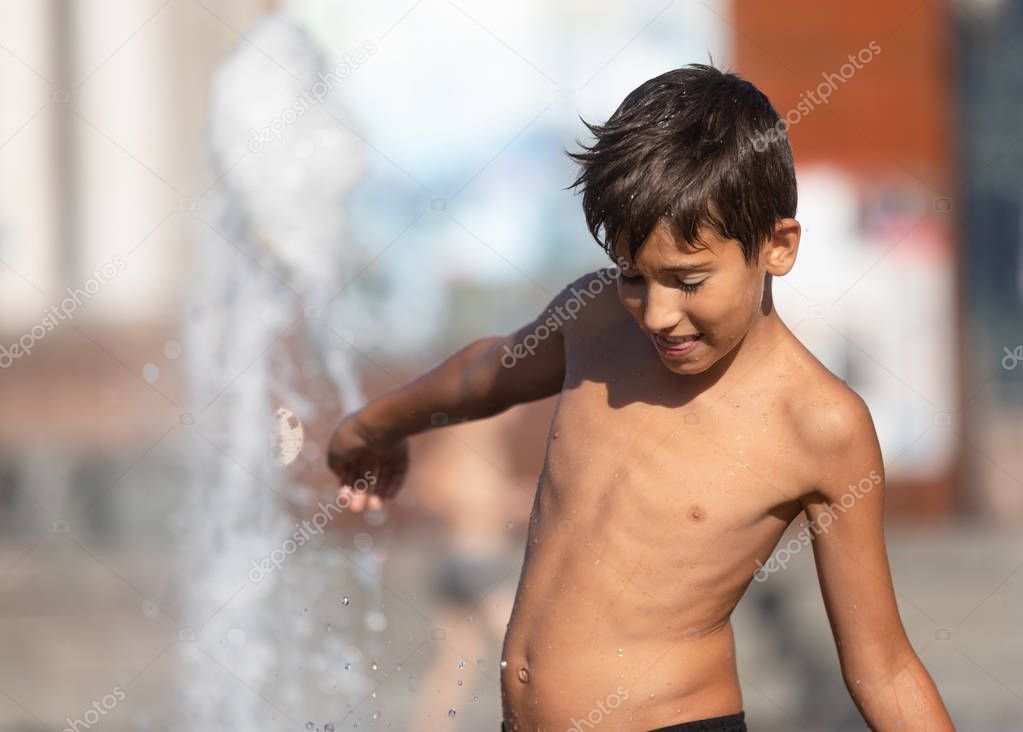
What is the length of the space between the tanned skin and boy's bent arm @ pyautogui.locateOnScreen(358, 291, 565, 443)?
4.3 inches

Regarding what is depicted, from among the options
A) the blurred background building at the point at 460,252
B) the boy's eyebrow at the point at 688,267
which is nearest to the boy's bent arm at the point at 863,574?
the boy's eyebrow at the point at 688,267

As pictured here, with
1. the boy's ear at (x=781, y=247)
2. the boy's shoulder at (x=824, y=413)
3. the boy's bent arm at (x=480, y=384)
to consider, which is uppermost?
the boy's ear at (x=781, y=247)

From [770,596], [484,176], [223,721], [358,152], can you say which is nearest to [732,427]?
[223,721]

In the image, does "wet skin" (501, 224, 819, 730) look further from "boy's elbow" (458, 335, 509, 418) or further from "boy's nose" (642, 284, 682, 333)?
"boy's elbow" (458, 335, 509, 418)

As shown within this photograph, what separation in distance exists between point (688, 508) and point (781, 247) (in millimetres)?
367

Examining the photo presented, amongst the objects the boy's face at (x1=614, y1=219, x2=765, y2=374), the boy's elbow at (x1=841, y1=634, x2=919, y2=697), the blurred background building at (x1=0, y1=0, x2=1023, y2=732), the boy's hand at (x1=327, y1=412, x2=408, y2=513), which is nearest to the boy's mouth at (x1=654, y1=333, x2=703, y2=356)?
the boy's face at (x1=614, y1=219, x2=765, y2=374)

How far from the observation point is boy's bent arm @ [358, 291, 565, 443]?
2.06 m

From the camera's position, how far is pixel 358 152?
667 centimetres

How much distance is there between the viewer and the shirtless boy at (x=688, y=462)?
5.43ft

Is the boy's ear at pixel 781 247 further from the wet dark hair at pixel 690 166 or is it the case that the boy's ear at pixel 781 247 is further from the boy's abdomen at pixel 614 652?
the boy's abdomen at pixel 614 652

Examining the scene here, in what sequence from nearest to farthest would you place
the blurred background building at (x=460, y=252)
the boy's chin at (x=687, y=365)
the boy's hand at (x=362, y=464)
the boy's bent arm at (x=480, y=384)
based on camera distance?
the boy's chin at (x=687, y=365)
the boy's bent arm at (x=480, y=384)
the boy's hand at (x=362, y=464)
the blurred background building at (x=460, y=252)

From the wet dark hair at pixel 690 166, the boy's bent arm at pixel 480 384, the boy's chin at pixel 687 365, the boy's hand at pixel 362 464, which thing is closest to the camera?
the wet dark hair at pixel 690 166

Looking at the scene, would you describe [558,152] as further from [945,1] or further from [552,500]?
[552,500]

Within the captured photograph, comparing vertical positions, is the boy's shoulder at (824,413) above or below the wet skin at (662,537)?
above
